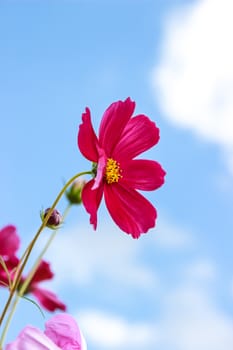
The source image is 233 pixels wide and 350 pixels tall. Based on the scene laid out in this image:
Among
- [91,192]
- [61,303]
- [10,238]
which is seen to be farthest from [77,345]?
[61,303]

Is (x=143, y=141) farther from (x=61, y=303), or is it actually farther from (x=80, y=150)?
(x=61, y=303)

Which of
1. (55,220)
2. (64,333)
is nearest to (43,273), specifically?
(55,220)

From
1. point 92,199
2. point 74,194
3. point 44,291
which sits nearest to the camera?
point 92,199

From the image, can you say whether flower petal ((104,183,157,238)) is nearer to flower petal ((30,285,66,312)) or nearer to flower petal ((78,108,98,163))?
flower petal ((78,108,98,163))

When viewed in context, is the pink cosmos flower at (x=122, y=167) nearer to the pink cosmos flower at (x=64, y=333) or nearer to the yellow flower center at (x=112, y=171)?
the yellow flower center at (x=112, y=171)

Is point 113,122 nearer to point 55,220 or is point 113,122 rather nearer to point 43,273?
point 55,220

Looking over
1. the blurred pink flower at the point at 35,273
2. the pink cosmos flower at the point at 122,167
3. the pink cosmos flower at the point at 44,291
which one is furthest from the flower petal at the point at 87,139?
the pink cosmos flower at the point at 44,291

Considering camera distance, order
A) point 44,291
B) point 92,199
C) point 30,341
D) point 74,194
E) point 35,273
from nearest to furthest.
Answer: point 30,341 < point 92,199 < point 74,194 < point 35,273 < point 44,291

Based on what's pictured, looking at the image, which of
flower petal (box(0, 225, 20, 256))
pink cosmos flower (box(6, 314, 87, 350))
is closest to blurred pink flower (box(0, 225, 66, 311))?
flower petal (box(0, 225, 20, 256))
